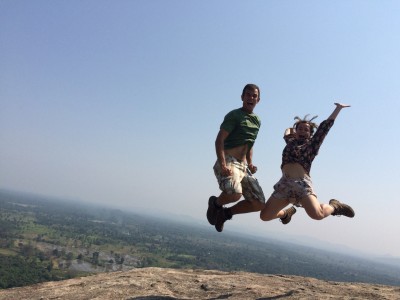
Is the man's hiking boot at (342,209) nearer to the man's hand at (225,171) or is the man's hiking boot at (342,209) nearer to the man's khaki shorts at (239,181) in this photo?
the man's khaki shorts at (239,181)

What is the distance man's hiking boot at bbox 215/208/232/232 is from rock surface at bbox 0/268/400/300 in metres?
1.11

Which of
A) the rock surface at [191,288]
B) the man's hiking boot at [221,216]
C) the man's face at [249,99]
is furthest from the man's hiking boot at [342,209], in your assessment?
the man's face at [249,99]

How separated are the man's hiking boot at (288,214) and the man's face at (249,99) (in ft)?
7.40

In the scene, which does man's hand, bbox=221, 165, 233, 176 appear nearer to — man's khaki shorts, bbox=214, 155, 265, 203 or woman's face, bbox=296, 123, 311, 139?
man's khaki shorts, bbox=214, 155, 265, 203

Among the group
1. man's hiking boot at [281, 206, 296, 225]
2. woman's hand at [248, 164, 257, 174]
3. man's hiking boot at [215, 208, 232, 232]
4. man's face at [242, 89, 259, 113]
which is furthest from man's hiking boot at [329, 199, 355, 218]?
man's face at [242, 89, 259, 113]

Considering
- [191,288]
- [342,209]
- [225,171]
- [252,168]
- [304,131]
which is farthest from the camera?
[252,168]

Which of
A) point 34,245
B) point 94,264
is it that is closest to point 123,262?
point 94,264

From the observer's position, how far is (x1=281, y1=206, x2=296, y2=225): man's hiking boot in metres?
7.36

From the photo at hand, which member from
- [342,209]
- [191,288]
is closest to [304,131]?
[342,209]

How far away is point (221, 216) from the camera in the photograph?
6883 mm

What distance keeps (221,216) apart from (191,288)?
4.75 ft

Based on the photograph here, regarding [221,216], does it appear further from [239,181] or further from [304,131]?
[304,131]

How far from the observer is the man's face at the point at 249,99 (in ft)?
22.3

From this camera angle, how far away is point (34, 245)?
4665 inches
